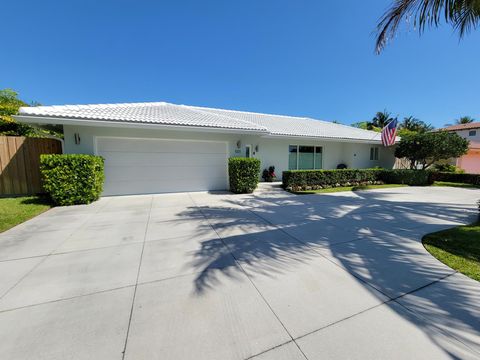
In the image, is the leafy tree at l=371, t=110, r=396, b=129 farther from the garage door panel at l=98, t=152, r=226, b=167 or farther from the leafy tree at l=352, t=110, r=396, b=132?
the garage door panel at l=98, t=152, r=226, b=167

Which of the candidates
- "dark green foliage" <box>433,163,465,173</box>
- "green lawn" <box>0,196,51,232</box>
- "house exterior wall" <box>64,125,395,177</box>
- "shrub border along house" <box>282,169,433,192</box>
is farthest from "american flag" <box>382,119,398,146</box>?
"green lawn" <box>0,196,51,232</box>

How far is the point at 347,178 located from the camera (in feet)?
41.2

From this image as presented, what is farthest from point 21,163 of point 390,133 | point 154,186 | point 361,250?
point 390,133

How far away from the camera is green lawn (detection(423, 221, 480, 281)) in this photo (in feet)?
10.3

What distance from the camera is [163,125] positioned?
826cm

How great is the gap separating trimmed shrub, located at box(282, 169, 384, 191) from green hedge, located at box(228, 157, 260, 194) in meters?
2.19

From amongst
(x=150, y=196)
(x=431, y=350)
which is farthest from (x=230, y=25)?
(x=431, y=350)

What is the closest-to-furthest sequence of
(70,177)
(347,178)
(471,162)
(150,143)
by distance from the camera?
1. (70,177)
2. (150,143)
3. (347,178)
4. (471,162)

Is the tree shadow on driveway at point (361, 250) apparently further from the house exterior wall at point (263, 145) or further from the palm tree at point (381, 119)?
the palm tree at point (381, 119)

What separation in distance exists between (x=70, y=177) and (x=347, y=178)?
13.7 meters

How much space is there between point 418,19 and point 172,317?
8.75 meters

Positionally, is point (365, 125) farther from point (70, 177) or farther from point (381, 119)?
point (70, 177)

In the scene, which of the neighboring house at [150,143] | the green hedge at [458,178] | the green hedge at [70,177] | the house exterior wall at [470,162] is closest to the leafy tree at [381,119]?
the house exterior wall at [470,162]

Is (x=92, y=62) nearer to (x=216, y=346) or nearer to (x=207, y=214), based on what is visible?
(x=207, y=214)
